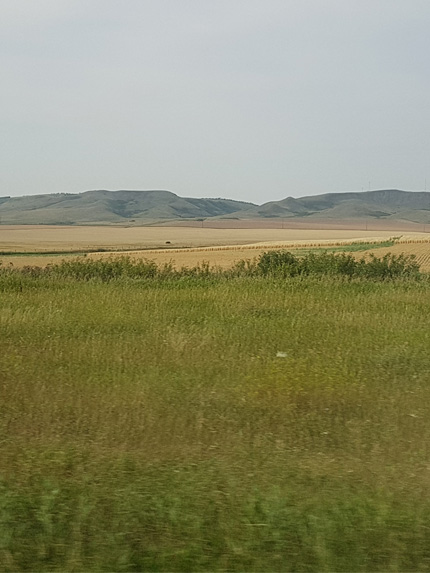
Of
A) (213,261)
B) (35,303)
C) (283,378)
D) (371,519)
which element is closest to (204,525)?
(371,519)

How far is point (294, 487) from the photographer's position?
5250 mm

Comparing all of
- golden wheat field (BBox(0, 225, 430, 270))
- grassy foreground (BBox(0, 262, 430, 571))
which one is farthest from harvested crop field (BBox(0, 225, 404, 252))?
grassy foreground (BBox(0, 262, 430, 571))

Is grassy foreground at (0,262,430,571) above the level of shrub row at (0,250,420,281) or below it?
below

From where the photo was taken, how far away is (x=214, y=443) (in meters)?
6.22

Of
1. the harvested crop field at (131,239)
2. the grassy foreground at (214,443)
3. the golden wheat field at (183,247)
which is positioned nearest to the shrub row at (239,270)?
the golden wheat field at (183,247)

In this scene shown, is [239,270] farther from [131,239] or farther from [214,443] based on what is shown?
[131,239]

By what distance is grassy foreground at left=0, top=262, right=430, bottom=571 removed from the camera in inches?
174

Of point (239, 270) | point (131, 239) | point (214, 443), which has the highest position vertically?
point (131, 239)

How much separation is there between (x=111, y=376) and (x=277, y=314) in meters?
5.12

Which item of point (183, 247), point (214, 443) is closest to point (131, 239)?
point (183, 247)

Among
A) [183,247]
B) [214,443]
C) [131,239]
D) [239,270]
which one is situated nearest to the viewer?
[214,443]

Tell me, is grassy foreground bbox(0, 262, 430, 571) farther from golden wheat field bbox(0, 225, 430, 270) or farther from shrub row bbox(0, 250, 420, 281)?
golden wheat field bbox(0, 225, 430, 270)

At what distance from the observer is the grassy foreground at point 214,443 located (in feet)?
14.5

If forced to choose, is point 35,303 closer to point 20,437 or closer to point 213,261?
point 20,437
